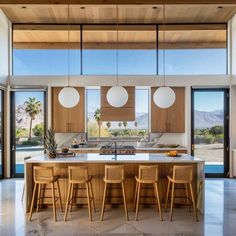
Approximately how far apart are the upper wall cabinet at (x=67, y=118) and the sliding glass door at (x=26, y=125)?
0.51m

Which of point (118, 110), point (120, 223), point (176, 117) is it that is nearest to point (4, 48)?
point (118, 110)

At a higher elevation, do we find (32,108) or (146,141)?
(32,108)

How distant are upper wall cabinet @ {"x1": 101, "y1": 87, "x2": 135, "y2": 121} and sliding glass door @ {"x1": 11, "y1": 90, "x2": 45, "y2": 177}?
5.86 feet

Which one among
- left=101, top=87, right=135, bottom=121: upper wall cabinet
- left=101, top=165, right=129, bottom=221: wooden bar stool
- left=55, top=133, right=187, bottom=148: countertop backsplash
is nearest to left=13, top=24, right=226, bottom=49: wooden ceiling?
left=101, top=87, right=135, bottom=121: upper wall cabinet

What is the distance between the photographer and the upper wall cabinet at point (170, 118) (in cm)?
760

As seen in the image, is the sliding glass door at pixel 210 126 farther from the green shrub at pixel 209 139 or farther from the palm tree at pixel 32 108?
the palm tree at pixel 32 108

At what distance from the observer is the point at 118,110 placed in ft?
25.1

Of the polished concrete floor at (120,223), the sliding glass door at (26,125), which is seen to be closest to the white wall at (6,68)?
the sliding glass door at (26,125)

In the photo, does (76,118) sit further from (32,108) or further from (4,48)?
(4,48)

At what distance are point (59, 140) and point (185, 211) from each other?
14.5 ft

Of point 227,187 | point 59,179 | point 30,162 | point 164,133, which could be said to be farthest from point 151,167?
point 164,133

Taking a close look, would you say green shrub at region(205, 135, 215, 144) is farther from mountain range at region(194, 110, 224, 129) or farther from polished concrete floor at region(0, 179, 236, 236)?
polished concrete floor at region(0, 179, 236, 236)

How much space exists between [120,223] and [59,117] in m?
4.05
